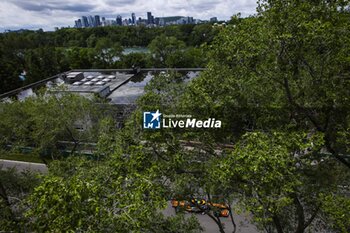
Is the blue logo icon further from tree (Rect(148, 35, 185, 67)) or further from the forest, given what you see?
tree (Rect(148, 35, 185, 67))

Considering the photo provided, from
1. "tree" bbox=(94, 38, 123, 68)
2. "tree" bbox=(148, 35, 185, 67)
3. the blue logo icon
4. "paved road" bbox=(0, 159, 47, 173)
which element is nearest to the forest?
the blue logo icon

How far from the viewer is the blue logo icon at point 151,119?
693 cm

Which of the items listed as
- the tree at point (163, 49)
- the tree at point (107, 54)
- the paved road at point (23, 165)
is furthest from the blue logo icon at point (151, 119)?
the tree at point (107, 54)

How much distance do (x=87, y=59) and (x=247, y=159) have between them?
34481 millimetres

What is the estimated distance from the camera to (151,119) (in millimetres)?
7121

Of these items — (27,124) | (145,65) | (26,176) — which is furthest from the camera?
(145,65)

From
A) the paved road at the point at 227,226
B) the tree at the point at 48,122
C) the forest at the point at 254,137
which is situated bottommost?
the paved road at the point at 227,226

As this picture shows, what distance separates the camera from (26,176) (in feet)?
34.0

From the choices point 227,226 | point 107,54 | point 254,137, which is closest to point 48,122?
point 227,226

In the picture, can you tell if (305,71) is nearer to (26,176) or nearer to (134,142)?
(134,142)

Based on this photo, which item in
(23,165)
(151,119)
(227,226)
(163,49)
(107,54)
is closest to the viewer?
(151,119)

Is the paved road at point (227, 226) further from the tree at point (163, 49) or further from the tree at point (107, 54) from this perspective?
the tree at point (107, 54)

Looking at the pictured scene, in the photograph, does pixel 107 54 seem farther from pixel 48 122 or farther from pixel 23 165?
pixel 48 122

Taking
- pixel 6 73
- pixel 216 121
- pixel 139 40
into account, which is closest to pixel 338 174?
pixel 216 121
